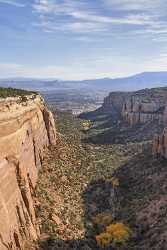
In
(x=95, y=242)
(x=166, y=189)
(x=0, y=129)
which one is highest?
(x=0, y=129)

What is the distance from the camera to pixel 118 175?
332ft

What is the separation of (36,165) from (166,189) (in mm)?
21751

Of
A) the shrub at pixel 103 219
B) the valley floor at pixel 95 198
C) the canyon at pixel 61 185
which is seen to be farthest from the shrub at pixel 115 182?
Answer: the shrub at pixel 103 219

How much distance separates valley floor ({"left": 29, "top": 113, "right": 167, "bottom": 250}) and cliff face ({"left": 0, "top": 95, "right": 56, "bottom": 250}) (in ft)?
11.2

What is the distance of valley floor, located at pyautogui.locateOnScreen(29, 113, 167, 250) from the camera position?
228 feet

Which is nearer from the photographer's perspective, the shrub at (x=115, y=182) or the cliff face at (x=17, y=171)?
the cliff face at (x=17, y=171)

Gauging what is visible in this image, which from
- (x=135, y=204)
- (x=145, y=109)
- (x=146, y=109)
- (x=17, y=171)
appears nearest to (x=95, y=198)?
(x=135, y=204)

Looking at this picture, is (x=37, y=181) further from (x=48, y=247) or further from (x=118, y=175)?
(x=118, y=175)

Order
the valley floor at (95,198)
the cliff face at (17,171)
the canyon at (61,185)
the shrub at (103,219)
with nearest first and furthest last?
1. the cliff face at (17,171)
2. the canyon at (61,185)
3. the valley floor at (95,198)
4. the shrub at (103,219)

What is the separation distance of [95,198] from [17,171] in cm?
2858

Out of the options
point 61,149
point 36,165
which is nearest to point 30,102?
point 36,165

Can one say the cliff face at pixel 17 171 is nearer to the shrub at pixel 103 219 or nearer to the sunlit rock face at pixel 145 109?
the shrub at pixel 103 219

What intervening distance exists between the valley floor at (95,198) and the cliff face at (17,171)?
341 cm

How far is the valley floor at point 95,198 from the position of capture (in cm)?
6944
